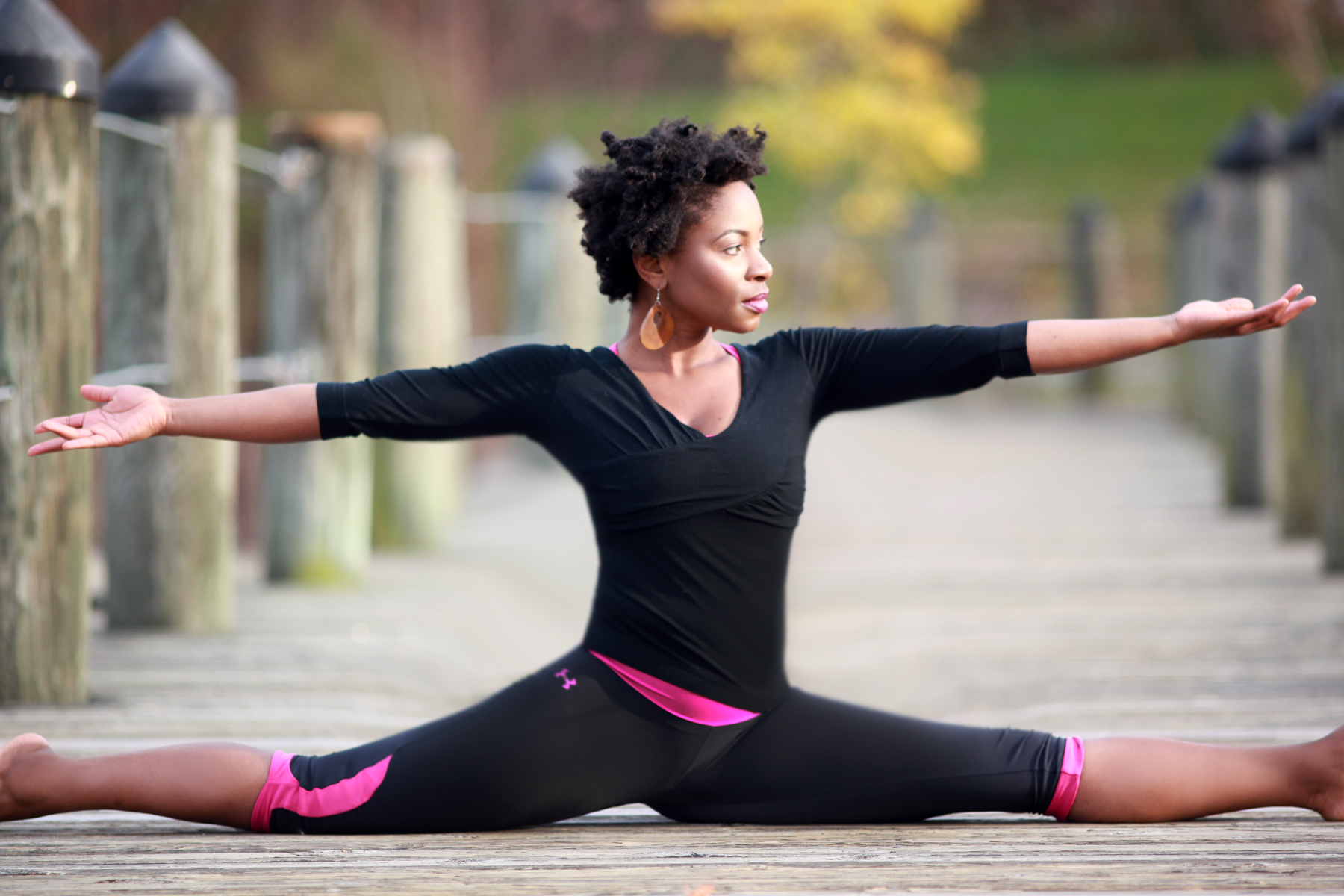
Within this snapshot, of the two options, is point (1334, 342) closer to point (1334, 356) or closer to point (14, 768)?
point (1334, 356)

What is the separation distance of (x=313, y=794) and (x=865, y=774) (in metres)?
0.97

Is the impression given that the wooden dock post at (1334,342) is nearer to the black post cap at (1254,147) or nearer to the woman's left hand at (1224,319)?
the black post cap at (1254,147)

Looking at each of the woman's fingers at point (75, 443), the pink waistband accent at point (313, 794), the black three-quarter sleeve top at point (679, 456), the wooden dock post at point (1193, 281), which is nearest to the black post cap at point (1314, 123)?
the wooden dock post at point (1193, 281)

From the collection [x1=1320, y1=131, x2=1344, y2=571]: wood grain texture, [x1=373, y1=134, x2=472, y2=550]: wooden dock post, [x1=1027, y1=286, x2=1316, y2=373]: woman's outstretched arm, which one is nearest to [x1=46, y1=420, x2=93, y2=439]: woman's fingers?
[x1=1027, y1=286, x2=1316, y2=373]: woman's outstretched arm

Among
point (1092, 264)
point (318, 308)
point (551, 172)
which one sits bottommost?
→ point (318, 308)

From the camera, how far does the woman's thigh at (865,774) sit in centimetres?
270

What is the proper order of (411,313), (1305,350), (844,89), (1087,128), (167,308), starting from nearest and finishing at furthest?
(167,308) < (1305,350) < (411,313) < (844,89) < (1087,128)

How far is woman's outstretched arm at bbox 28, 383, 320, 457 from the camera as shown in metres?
2.60

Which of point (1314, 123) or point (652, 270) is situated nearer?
point (652, 270)

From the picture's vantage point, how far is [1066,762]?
2713 mm

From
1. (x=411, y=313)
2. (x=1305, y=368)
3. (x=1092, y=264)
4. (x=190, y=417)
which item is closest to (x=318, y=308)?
(x=411, y=313)

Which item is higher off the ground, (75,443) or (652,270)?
(652,270)

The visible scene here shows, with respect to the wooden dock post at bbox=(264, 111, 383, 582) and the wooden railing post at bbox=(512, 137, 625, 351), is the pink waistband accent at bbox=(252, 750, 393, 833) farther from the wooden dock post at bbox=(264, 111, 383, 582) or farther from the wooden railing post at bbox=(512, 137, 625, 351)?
the wooden railing post at bbox=(512, 137, 625, 351)

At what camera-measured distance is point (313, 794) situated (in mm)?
2680
